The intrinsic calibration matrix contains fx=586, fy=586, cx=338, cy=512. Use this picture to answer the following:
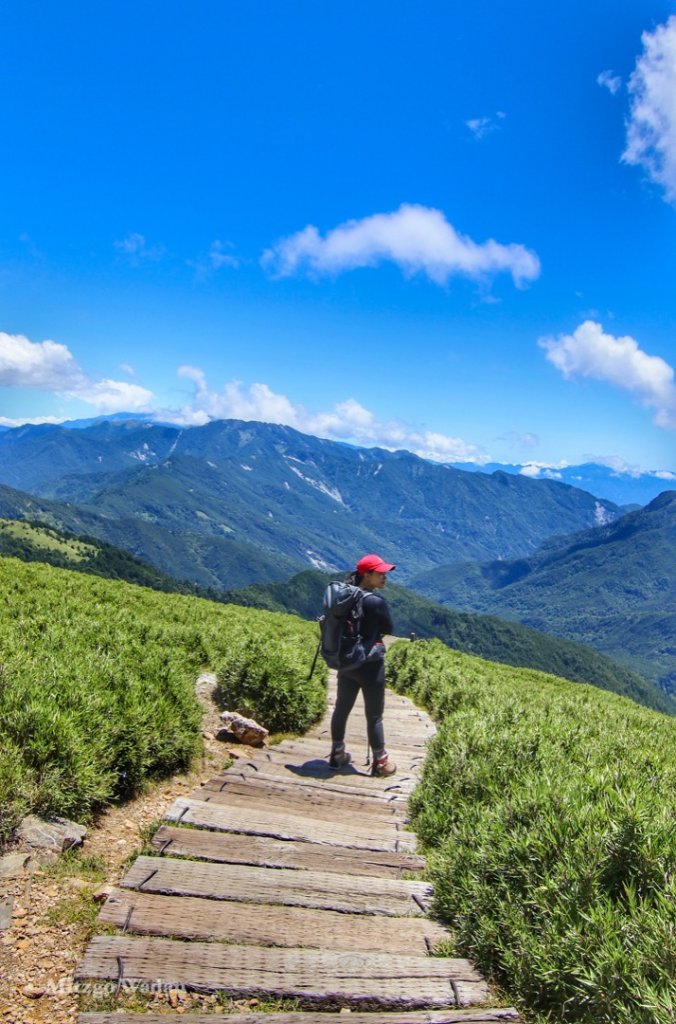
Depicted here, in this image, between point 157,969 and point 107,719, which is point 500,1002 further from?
point 107,719

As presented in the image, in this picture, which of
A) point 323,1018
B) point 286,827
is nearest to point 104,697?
point 286,827

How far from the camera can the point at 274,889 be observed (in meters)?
4.62

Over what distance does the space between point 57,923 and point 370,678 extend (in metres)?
5.35

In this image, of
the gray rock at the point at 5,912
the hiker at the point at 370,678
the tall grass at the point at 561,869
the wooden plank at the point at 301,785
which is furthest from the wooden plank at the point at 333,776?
the gray rock at the point at 5,912

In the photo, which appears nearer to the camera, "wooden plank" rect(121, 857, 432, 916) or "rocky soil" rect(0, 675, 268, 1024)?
"rocky soil" rect(0, 675, 268, 1024)

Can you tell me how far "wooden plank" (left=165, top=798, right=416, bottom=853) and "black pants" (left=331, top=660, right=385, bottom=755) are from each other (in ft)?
8.15

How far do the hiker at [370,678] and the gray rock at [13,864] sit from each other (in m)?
4.65

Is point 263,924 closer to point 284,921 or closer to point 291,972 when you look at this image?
point 284,921

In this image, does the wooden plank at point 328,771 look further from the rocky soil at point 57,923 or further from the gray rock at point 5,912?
the gray rock at point 5,912

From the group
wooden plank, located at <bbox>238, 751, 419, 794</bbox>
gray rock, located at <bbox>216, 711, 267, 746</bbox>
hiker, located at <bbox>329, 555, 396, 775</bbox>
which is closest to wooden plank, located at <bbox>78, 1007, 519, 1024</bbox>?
wooden plank, located at <bbox>238, 751, 419, 794</bbox>

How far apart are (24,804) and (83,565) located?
631ft

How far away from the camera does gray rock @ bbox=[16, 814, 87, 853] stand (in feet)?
15.9

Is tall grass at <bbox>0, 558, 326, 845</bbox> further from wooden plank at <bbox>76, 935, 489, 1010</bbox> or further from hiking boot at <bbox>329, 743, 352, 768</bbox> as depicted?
hiking boot at <bbox>329, 743, 352, 768</bbox>

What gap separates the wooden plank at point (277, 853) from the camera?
5090 mm
